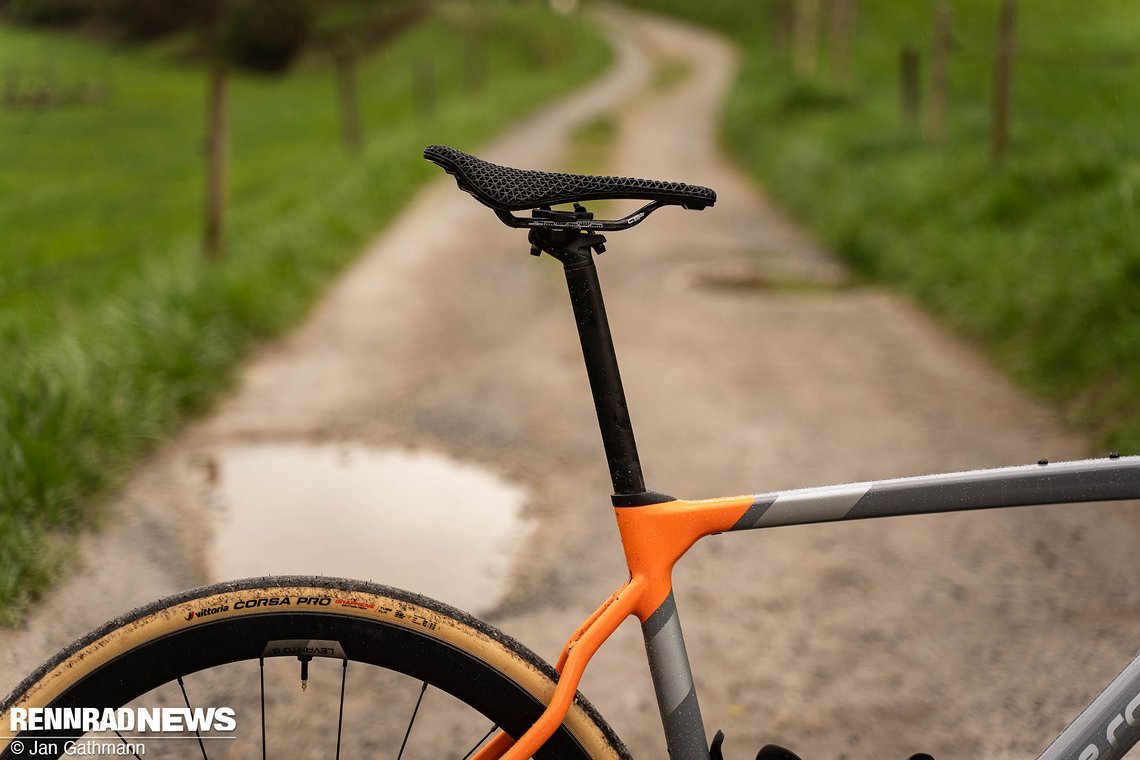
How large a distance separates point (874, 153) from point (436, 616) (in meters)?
10.3

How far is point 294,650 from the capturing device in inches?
56.3

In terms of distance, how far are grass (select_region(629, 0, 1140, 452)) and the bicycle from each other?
3055 millimetres

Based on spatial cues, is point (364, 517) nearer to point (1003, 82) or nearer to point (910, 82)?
point (1003, 82)

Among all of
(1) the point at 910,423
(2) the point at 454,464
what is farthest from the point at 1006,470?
(1) the point at 910,423

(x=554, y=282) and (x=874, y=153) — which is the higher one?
(x=874, y=153)

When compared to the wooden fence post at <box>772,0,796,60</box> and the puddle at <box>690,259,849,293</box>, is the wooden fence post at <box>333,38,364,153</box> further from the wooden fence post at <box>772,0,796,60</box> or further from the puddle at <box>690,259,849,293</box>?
the wooden fence post at <box>772,0,796,60</box>

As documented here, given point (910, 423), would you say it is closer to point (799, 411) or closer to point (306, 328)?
point (799, 411)

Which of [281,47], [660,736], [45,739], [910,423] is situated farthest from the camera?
[281,47]

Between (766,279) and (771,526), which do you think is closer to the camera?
(771,526)

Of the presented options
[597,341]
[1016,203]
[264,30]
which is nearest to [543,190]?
[597,341]

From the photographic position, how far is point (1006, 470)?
1.47m

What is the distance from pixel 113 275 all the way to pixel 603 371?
21.9 feet

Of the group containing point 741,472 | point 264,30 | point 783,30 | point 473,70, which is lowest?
point 741,472

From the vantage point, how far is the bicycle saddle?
142 centimetres
